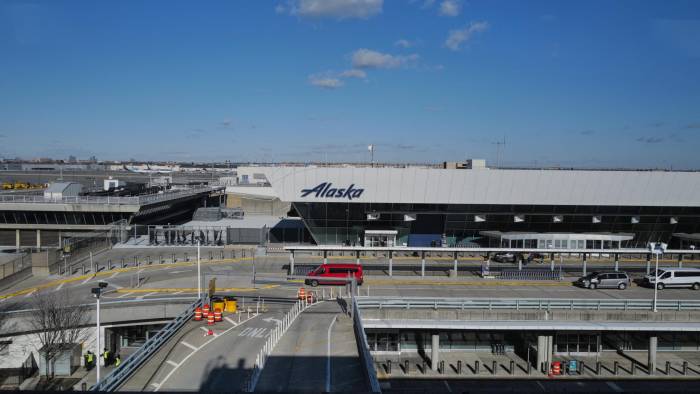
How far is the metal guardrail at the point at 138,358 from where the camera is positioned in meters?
14.7

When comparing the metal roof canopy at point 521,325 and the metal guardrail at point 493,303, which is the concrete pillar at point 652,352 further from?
the metal guardrail at point 493,303

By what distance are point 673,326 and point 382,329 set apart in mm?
14530

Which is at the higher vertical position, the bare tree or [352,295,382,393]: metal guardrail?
[352,295,382,393]: metal guardrail

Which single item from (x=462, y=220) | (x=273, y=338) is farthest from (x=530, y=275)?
(x=273, y=338)

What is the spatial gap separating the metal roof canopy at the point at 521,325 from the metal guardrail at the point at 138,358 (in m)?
8.68

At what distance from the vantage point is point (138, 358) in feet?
54.6

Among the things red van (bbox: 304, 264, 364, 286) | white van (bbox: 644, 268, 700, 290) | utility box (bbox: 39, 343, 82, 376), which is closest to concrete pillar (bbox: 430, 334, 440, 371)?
red van (bbox: 304, 264, 364, 286)

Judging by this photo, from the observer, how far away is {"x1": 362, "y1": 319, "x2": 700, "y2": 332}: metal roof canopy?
2534 centimetres

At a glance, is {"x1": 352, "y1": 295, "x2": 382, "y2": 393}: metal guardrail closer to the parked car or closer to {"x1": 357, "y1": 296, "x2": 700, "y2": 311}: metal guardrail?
{"x1": 357, "y1": 296, "x2": 700, "y2": 311}: metal guardrail

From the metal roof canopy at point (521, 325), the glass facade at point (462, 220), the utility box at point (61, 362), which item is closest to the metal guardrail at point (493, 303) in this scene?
the metal roof canopy at point (521, 325)

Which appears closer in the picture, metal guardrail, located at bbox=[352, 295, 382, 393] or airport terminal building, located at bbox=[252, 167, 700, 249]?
metal guardrail, located at bbox=[352, 295, 382, 393]

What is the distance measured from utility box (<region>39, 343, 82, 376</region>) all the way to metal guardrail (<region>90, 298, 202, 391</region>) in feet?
18.6

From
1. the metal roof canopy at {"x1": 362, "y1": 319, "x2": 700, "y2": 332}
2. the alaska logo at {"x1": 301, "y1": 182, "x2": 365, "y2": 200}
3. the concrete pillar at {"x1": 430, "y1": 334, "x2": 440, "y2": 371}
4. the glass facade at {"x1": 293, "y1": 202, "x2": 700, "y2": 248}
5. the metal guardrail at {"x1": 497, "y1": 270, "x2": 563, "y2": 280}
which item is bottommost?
the concrete pillar at {"x1": 430, "y1": 334, "x2": 440, "y2": 371}

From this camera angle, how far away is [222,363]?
696 inches
